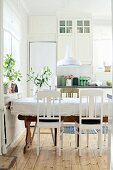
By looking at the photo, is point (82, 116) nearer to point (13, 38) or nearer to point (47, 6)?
point (13, 38)

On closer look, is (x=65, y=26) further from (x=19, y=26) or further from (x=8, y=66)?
(x=8, y=66)

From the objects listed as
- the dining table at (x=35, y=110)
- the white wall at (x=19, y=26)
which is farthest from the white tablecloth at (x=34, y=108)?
the white wall at (x=19, y=26)

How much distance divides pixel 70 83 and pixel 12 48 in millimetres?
2175

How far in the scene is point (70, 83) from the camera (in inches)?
289

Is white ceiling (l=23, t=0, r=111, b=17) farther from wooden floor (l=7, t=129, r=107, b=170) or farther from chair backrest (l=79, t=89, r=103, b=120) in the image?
wooden floor (l=7, t=129, r=107, b=170)

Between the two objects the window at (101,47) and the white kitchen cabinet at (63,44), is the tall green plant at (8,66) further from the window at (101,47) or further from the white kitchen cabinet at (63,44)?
the window at (101,47)

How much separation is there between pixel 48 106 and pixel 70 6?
3236 mm

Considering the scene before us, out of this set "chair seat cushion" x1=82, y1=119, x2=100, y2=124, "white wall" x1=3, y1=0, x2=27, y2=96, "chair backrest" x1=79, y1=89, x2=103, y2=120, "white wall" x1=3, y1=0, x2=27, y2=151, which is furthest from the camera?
"white wall" x1=3, y1=0, x2=27, y2=96

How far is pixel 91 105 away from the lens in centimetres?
430

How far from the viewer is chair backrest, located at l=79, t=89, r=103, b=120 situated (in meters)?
4.26

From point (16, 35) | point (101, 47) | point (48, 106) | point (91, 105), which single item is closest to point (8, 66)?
point (48, 106)

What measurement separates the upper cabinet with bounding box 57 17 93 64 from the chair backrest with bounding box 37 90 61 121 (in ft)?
10.1

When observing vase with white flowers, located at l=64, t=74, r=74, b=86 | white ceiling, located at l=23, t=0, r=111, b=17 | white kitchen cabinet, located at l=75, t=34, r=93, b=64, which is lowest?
vase with white flowers, located at l=64, t=74, r=74, b=86


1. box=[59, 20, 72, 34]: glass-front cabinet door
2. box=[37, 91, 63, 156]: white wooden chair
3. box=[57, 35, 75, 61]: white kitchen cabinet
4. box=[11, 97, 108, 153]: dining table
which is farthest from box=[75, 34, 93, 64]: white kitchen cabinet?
box=[37, 91, 63, 156]: white wooden chair
